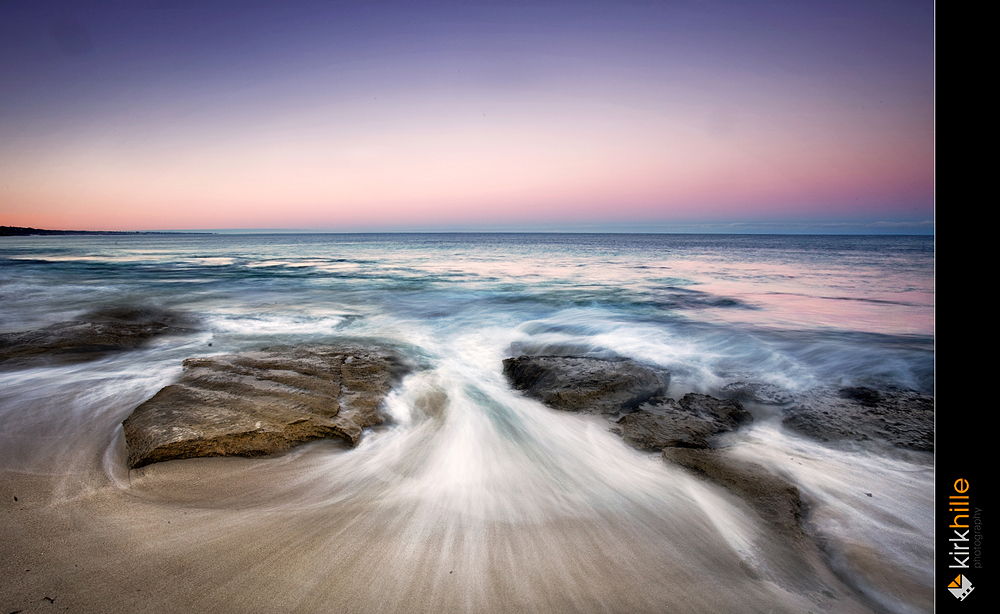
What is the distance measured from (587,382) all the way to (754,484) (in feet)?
7.28

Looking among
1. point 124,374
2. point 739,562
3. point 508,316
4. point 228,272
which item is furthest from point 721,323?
point 228,272

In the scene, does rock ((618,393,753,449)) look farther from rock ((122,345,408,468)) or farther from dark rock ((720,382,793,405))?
rock ((122,345,408,468))

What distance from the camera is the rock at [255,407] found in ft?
10.1

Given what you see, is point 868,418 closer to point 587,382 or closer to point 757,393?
point 757,393

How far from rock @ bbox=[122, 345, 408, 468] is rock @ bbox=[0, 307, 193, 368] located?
242 cm

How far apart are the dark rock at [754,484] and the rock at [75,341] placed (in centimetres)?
806

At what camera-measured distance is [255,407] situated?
367 cm

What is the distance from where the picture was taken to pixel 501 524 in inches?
101

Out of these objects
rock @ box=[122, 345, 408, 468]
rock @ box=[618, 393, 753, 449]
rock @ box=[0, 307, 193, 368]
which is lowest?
rock @ box=[618, 393, 753, 449]

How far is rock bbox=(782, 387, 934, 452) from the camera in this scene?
3.85m
